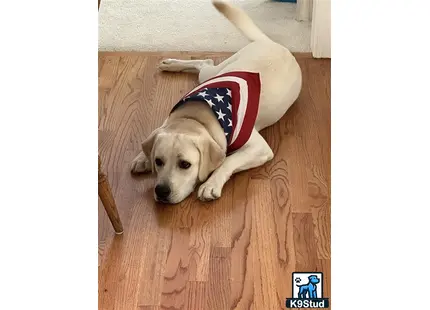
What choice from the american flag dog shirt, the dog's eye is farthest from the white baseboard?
the dog's eye

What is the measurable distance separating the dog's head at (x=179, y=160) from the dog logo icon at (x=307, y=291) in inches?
15.8

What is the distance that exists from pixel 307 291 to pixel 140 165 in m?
0.62

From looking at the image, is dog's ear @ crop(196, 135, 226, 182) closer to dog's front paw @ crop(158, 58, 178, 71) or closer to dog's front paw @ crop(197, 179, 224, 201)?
dog's front paw @ crop(197, 179, 224, 201)

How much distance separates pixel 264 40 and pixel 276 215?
715 mm

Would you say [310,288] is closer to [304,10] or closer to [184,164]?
[184,164]

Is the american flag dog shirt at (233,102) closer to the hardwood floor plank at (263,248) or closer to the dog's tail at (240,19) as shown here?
the hardwood floor plank at (263,248)

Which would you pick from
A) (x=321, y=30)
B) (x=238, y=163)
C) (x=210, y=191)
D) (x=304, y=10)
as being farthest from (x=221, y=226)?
(x=304, y=10)

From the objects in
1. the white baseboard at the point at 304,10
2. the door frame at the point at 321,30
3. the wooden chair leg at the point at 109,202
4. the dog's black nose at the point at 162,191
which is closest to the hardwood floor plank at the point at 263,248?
the dog's black nose at the point at 162,191

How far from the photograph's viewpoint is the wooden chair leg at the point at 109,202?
1751 millimetres

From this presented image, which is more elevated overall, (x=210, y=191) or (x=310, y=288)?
(x=210, y=191)

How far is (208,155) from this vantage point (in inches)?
79.6

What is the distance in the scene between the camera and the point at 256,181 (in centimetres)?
208
